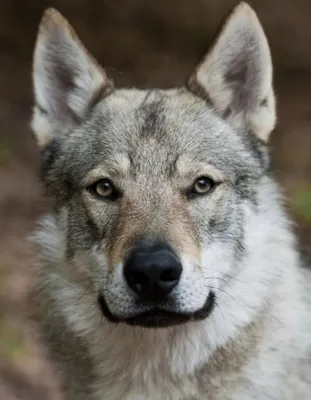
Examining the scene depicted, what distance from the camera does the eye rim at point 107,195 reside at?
15.5ft

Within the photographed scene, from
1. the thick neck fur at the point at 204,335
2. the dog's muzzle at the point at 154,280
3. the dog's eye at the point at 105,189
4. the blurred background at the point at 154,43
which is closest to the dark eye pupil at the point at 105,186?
the dog's eye at the point at 105,189

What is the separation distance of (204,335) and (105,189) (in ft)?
2.92

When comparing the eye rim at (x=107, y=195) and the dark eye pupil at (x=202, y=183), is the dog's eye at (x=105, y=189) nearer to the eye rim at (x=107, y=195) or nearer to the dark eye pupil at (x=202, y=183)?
the eye rim at (x=107, y=195)

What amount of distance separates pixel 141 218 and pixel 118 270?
0.92 feet

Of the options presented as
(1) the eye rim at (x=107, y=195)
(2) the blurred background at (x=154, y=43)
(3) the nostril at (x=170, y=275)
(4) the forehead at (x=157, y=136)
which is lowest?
(3) the nostril at (x=170, y=275)

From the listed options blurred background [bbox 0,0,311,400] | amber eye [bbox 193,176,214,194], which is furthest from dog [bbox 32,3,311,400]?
blurred background [bbox 0,0,311,400]

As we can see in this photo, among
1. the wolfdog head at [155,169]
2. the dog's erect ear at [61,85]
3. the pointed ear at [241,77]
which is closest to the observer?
the wolfdog head at [155,169]

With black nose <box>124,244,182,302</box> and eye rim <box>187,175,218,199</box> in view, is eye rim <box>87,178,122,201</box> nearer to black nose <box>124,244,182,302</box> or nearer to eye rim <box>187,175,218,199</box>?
eye rim <box>187,175,218,199</box>

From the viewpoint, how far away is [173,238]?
436 cm

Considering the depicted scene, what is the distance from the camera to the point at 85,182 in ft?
16.0

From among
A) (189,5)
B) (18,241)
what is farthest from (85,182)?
(189,5)

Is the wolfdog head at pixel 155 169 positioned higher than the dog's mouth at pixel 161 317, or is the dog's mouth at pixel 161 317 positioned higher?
the wolfdog head at pixel 155 169

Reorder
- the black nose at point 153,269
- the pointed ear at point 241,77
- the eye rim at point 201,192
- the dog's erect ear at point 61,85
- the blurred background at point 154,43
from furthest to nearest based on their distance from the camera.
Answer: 1. the blurred background at point 154,43
2. the dog's erect ear at point 61,85
3. the pointed ear at point 241,77
4. the eye rim at point 201,192
5. the black nose at point 153,269

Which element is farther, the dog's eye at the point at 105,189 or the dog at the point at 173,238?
the dog's eye at the point at 105,189
